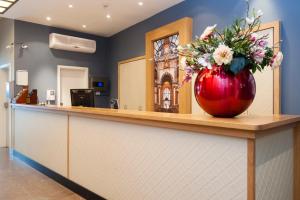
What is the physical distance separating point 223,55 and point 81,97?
2887mm

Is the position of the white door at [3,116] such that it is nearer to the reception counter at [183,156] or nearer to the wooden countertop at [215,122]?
the reception counter at [183,156]

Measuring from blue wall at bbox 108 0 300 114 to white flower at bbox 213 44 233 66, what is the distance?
2047 millimetres

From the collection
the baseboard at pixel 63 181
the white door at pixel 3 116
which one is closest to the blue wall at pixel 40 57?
the white door at pixel 3 116

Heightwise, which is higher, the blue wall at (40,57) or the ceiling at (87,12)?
the ceiling at (87,12)

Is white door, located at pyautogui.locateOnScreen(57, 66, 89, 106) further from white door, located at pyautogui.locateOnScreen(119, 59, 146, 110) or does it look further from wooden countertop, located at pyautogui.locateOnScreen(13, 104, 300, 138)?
wooden countertop, located at pyautogui.locateOnScreen(13, 104, 300, 138)

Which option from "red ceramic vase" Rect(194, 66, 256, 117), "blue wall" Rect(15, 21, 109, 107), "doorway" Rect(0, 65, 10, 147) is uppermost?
"blue wall" Rect(15, 21, 109, 107)

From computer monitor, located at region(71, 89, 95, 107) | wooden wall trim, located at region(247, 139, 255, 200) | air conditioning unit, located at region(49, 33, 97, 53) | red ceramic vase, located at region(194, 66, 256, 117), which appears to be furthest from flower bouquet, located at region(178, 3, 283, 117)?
air conditioning unit, located at region(49, 33, 97, 53)

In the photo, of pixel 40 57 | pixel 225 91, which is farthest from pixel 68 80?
pixel 225 91

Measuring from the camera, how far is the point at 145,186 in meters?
1.89

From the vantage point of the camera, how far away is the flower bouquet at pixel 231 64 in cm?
144

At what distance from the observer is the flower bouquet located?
4.72 ft

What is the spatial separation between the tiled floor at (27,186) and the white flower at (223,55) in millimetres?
2171

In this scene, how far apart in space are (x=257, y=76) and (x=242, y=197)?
7.87 ft

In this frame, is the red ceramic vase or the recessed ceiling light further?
the recessed ceiling light
